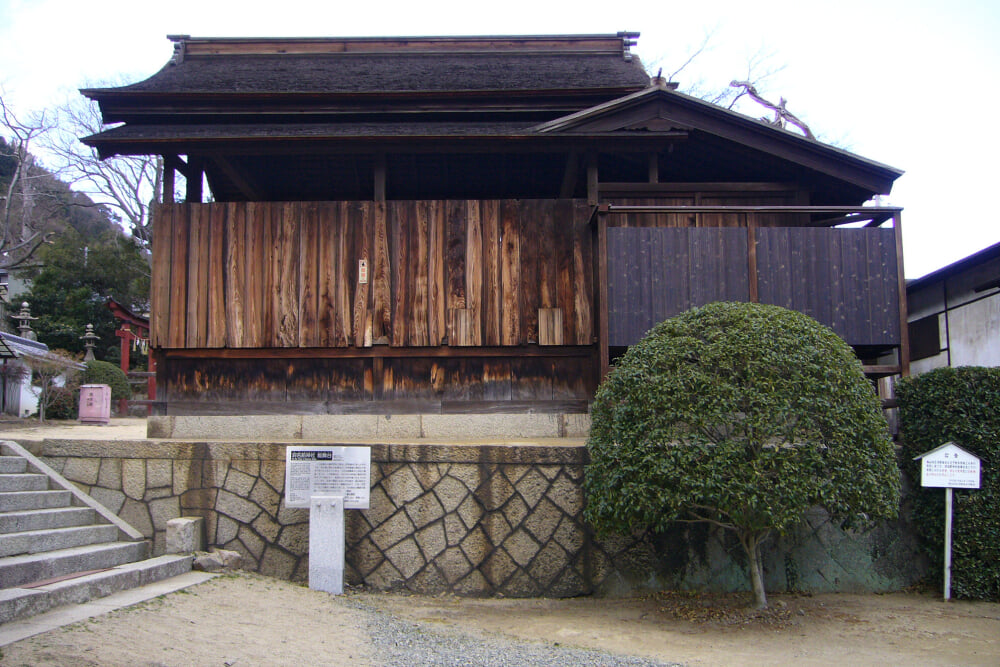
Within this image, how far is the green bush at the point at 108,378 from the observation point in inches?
834

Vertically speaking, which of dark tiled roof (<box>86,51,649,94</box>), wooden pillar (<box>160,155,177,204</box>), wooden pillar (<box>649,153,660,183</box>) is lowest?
wooden pillar (<box>160,155,177,204</box>)

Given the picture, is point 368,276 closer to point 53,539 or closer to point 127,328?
point 53,539

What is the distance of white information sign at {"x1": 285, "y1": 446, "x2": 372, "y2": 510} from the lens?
7977 mm

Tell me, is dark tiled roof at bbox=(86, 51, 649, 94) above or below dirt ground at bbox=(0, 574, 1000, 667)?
above

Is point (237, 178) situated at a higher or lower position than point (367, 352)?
higher

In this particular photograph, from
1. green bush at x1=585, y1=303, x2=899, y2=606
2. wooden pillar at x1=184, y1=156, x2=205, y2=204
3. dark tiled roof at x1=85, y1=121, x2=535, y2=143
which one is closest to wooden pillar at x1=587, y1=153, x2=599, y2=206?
dark tiled roof at x1=85, y1=121, x2=535, y2=143

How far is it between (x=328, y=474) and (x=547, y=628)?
108 inches

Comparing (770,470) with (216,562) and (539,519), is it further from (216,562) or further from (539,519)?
(216,562)

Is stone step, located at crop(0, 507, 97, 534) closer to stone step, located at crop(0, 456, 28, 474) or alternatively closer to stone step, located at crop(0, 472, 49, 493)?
stone step, located at crop(0, 472, 49, 493)

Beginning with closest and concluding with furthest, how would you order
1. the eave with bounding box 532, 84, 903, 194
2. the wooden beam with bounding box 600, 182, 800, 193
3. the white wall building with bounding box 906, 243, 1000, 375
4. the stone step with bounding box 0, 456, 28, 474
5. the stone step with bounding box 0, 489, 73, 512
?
the stone step with bounding box 0, 489, 73, 512 → the stone step with bounding box 0, 456, 28, 474 → the eave with bounding box 532, 84, 903, 194 → the wooden beam with bounding box 600, 182, 800, 193 → the white wall building with bounding box 906, 243, 1000, 375

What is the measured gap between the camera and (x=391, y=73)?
11969 millimetres

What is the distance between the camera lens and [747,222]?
398 inches

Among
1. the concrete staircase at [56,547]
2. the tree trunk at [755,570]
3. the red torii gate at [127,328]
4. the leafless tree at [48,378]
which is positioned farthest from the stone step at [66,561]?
the red torii gate at [127,328]

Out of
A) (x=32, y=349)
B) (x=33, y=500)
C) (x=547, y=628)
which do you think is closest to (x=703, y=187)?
(x=547, y=628)
